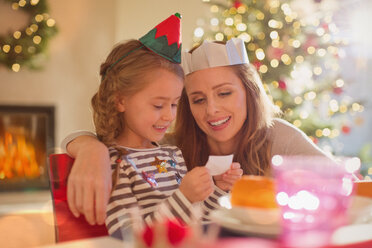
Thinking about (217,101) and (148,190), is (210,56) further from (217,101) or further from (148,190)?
(148,190)

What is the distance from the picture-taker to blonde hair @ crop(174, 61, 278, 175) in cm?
160

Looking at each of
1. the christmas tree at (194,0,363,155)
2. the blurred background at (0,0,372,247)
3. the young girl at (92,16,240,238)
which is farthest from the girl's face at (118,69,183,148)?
the christmas tree at (194,0,363,155)

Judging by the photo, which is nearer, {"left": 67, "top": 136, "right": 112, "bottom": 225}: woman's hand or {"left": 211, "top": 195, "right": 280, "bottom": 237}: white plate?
{"left": 211, "top": 195, "right": 280, "bottom": 237}: white plate

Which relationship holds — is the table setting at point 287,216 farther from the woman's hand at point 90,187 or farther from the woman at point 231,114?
the woman at point 231,114

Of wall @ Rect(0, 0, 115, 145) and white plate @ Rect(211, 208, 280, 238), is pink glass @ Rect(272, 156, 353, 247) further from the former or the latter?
wall @ Rect(0, 0, 115, 145)

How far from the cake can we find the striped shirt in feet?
0.91

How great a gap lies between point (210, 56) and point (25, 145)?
2.66 meters

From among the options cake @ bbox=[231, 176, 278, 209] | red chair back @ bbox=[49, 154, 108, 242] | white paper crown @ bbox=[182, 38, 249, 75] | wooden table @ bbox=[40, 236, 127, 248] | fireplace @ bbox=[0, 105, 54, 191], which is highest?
white paper crown @ bbox=[182, 38, 249, 75]

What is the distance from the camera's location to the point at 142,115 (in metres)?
1.25

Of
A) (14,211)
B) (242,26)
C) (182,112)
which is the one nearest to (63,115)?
(14,211)

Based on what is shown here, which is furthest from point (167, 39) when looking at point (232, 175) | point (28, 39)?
point (28, 39)

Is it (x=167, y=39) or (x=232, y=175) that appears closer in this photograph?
(x=232, y=175)

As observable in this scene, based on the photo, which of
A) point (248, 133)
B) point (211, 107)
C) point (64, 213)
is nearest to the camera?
point (64, 213)

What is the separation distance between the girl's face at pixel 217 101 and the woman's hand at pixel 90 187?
68cm
